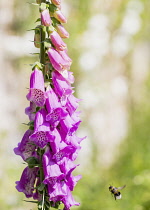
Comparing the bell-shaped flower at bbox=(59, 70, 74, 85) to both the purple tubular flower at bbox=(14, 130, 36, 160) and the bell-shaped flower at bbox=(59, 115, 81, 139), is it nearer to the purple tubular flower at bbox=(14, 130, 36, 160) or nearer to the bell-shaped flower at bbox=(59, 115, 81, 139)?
the bell-shaped flower at bbox=(59, 115, 81, 139)

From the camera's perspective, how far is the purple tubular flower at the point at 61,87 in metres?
2.38

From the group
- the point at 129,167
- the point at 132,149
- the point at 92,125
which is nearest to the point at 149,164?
the point at 129,167

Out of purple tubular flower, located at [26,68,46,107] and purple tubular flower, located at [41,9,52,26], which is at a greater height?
purple tubular flower, located at [41,9,52,26]

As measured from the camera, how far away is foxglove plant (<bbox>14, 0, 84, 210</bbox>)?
2.32 meters

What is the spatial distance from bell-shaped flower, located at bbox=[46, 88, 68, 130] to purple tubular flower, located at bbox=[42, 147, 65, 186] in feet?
0.52

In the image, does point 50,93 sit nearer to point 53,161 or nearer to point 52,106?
point 52,106

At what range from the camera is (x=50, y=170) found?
2.30m

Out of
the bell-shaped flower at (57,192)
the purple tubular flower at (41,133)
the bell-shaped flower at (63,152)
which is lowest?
the bell-shaped flower at (57,192)

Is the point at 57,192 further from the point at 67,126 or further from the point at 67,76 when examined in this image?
the point at 67,76

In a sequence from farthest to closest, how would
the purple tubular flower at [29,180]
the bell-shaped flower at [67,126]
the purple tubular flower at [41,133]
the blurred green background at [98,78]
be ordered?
1. the blurred green background at [98,78]
2. the purple tubular flower at [29,180]
3. the bell-shaped flower at [67,126]
4. the purple tubular flower at [41,133]

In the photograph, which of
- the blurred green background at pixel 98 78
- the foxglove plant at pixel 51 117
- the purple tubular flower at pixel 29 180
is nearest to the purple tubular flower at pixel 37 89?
the foxglove plant at pixel 51 117

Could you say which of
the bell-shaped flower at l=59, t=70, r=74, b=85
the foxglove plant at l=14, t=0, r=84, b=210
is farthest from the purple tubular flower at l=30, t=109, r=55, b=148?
the bell-shaped flower at l=59, t=70, r=74, b=85

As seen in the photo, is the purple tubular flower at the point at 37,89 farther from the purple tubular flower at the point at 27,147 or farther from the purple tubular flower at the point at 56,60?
Result: the purple tubular flower at the point at 27,147

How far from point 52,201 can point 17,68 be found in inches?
234
